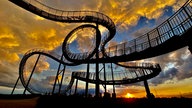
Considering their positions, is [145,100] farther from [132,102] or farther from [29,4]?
[29,4]

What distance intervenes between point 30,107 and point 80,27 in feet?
51.9

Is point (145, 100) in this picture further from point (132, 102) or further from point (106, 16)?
point (106, 16)

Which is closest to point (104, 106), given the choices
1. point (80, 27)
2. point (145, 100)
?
point (145, 100)

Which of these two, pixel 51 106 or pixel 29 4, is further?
pixel 29 4

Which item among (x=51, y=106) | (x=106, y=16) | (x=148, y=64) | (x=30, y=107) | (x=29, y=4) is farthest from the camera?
(x=148, y=64)

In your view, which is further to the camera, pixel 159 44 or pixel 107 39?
pixel 107 39

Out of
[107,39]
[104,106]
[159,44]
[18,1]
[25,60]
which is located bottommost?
[104,106]

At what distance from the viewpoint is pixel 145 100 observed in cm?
455

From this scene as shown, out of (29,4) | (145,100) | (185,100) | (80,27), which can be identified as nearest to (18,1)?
(29,4)

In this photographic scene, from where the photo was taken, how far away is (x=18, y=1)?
12438 mm

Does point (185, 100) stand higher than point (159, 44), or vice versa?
point (159, 44)

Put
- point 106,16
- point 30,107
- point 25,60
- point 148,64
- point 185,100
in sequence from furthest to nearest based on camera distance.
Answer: point 25,60, point 148,64, point 106,16, point 185,100, point 30,107

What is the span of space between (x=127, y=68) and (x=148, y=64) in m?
4.28

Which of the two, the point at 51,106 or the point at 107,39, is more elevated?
the point at 107,39
